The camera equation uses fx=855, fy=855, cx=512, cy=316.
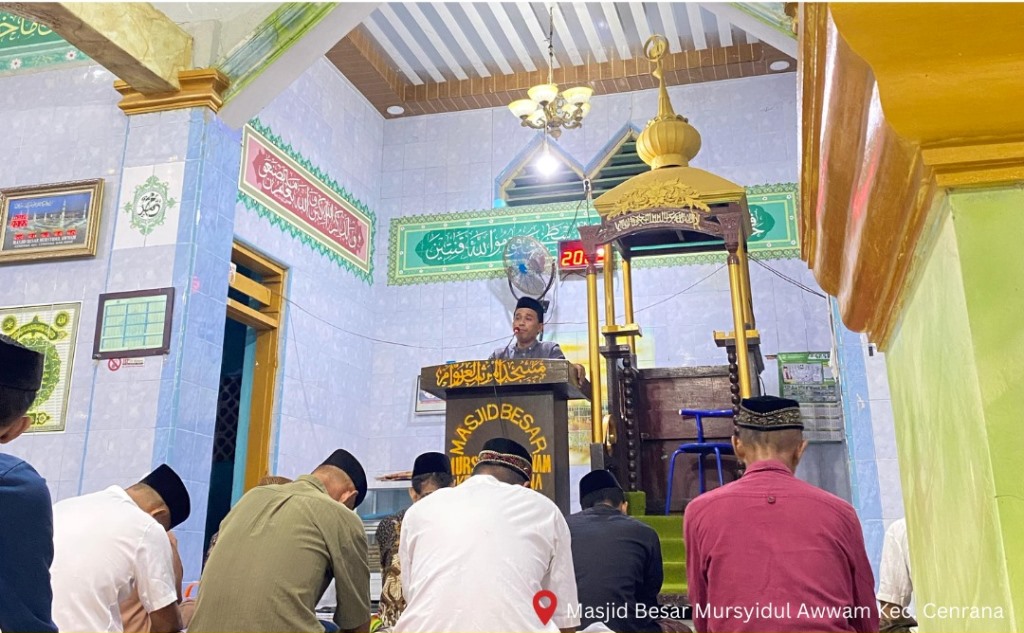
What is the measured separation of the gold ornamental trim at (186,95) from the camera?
4.63 metres

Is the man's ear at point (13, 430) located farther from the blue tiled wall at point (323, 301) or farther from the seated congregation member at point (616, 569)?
the blue tiled wall at point (323, 301)

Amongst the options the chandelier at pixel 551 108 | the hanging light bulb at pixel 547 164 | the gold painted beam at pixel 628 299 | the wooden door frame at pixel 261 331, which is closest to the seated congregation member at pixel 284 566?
the gold painted beam at pixel 628 299

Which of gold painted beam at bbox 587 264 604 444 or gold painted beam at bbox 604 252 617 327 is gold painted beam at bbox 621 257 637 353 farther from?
gold painted beam at bbox 587 264 604 444

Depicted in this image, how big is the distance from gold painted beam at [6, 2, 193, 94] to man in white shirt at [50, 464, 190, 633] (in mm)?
2487

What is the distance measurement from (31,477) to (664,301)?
6.28 meters

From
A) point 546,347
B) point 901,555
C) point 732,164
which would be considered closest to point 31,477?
point 901,555

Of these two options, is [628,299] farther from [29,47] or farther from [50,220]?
[29,47]

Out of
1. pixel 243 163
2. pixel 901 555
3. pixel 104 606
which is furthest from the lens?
pixel 243 163

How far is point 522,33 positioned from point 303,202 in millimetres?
2462

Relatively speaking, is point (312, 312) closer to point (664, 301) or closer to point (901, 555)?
point (664, 301)

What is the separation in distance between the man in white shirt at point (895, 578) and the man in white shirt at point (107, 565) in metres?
2.47

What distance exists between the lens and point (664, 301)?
7.50 m

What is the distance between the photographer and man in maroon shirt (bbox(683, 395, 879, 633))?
182 cm

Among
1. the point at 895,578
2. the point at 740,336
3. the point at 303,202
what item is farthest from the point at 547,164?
the point at 895,578
